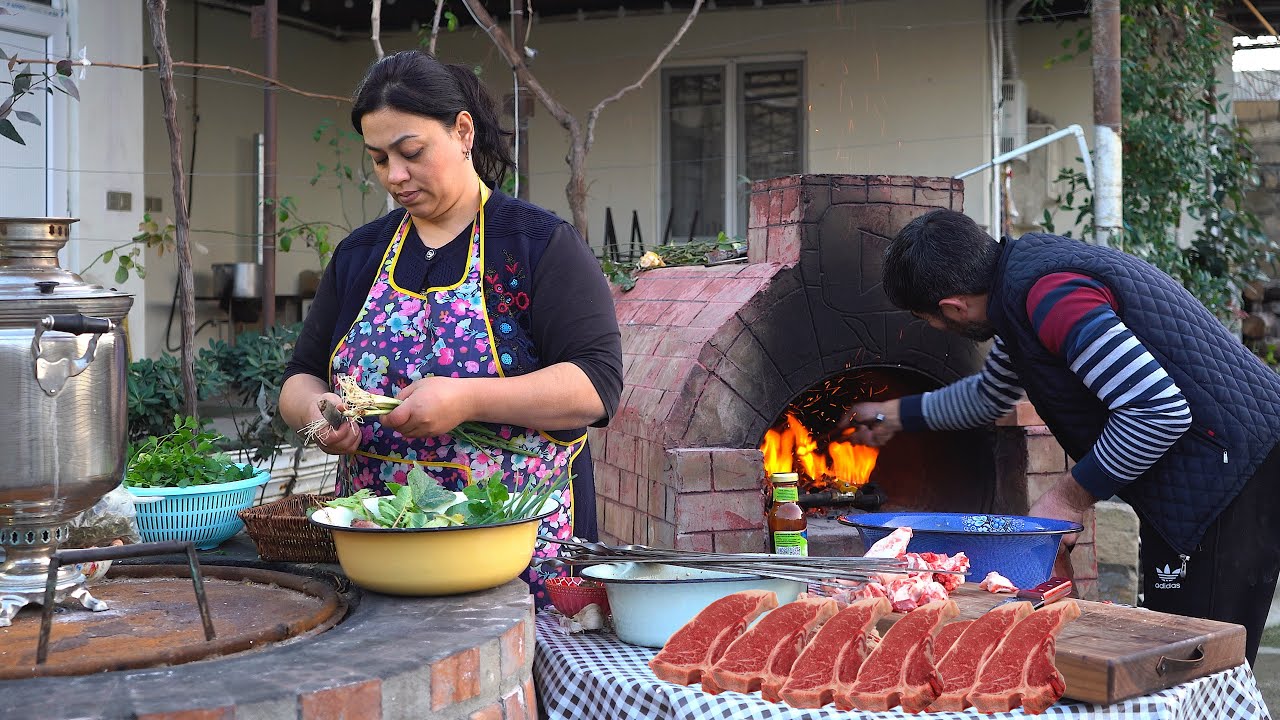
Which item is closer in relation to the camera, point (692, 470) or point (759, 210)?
point (692, 470)

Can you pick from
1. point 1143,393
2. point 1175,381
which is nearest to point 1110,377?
point 1143,393

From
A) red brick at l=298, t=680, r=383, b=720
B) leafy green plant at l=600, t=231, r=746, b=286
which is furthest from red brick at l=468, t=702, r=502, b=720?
leafy green plant at l=600, t=231, r=746, b=286

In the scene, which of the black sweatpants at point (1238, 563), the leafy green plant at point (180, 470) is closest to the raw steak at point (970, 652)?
the black sweatpants at point (1238, 563)

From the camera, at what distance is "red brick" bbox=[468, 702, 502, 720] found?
6.26 ft

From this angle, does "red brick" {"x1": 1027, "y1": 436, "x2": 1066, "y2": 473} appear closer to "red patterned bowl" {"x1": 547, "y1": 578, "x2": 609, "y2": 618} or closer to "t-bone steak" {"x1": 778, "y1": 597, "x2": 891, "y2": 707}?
"t-bone steak" {"x1": 778, "y1": 597, "x2": 891, "y2": 707}

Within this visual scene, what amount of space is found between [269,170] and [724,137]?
4273mm

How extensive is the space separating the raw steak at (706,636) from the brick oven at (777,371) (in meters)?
1.44

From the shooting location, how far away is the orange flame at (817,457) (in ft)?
14.9

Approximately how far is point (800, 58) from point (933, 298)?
6.56 m

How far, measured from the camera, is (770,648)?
2.20 m

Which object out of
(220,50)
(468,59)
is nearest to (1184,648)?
(468,59)

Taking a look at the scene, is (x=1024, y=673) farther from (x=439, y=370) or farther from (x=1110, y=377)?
(x=439, y=370)

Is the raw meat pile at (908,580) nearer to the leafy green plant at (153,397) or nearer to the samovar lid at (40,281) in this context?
the samovar lid at (40,281)

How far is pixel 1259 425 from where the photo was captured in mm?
3078
